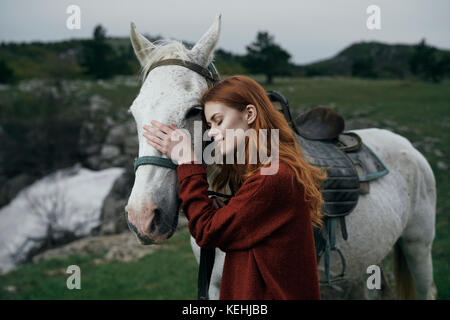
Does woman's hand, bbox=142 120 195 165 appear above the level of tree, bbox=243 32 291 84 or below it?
below

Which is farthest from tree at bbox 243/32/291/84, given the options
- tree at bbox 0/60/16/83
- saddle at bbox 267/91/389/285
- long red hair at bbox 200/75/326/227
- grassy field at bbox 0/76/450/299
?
long red hair at bbox 200/75/326/227

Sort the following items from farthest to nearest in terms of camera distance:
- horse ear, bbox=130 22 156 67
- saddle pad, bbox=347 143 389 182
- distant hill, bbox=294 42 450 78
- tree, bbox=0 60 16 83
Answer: distant hill, bbox=294 42 450 78, tree, bbox=0 60 16 83, saddle pad, bbox=347 143 389 182, horse ear, bbox=130 22 156 67

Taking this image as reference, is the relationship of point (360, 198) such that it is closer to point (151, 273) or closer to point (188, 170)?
point (188, 170)

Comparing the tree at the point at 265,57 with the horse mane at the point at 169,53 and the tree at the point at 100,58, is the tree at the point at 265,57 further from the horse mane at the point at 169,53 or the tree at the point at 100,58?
the horse mane at the point at 169,53

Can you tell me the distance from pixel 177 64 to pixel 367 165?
1837 mm

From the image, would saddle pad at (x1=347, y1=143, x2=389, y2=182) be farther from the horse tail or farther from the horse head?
the horse head

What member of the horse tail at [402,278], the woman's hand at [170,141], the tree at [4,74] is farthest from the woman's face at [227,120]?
the tree at [4,74]

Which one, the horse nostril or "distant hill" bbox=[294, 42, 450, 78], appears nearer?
the horse nostril

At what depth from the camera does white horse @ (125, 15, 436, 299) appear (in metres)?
1.46

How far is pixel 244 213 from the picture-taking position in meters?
1.31

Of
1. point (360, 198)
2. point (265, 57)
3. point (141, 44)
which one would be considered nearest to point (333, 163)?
point (360, 198)
